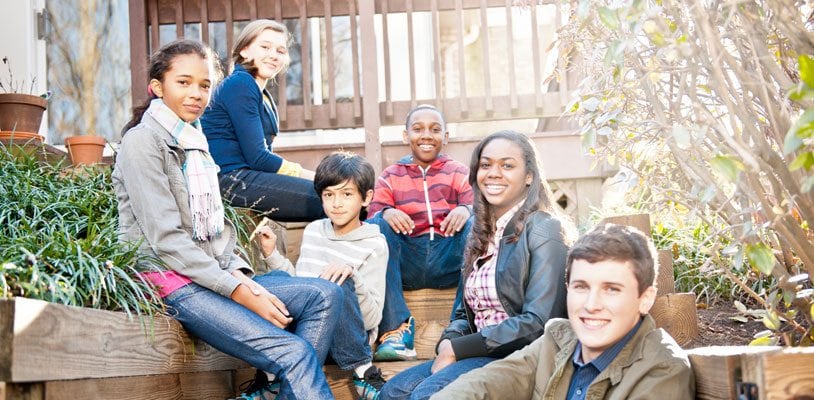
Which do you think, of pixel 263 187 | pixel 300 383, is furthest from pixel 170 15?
pixel 300 383

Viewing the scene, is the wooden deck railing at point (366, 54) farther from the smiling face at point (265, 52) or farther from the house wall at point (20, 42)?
the smiling face at point (265, 52)

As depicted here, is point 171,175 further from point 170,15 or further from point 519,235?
point 170,15

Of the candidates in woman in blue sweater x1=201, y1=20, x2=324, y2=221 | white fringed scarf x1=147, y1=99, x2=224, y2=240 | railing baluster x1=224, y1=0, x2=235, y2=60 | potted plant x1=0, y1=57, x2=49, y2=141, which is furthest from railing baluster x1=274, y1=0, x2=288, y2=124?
white fringed scarf x1=147, y1=99, x2=224, y2=240

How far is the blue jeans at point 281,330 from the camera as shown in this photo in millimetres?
2936

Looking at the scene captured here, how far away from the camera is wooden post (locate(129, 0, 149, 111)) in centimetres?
584

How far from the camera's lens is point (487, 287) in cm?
315

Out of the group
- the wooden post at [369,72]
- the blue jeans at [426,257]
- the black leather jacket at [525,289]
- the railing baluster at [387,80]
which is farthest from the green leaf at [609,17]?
the railing baluster at [387,80]

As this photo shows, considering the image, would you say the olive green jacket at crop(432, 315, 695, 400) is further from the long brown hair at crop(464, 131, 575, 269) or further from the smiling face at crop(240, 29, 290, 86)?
the smiling face at crop(240, 29, 290, 86)

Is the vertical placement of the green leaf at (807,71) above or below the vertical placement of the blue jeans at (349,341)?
above

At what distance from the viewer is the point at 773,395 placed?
5.84ft

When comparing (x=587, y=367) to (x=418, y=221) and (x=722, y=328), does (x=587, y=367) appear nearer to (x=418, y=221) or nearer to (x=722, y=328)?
(x=722, y=328)

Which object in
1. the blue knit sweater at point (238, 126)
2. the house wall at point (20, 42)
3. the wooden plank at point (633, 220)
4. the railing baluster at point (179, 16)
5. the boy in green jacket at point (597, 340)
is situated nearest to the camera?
the boy in green jacket at point (597, 340)

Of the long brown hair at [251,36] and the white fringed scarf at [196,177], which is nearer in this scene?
the white fringed scarf at [196,177]

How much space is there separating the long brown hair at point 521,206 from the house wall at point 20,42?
14.4 feet
